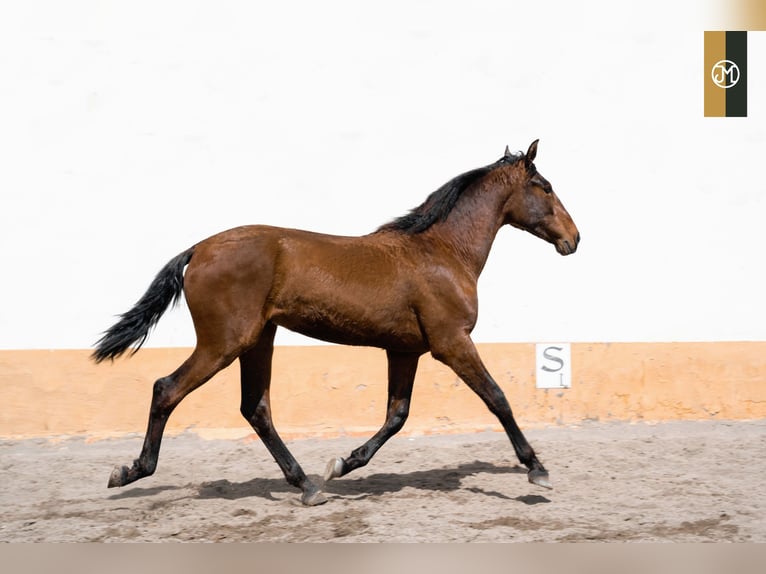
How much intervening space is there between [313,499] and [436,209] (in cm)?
204

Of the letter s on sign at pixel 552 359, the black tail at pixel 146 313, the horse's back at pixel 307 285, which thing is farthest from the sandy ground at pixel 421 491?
the horse's back at pixel 307 285

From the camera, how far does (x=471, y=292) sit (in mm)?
5930

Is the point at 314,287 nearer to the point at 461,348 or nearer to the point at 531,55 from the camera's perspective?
the point at 461,348

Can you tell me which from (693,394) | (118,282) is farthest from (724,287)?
(118,282)

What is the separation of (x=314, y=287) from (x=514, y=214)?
1601mm

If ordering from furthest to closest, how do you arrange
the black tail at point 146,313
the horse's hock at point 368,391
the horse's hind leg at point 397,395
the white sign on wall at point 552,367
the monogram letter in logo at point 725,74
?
1. the monogram letter in logo at point 725,74
2. the white sign on wall at point 552,367
3. the horse's hock at point 368,391
4. the horse's hind leg at point 397,395
5. the black tail at point 146,313

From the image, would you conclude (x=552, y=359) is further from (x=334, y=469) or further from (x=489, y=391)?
(x=334, y=469)

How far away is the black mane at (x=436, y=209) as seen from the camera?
6.16 metres

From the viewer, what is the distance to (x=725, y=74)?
8.45 meters

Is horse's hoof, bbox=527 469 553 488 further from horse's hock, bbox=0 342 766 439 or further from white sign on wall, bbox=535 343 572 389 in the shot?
white sign on wall, bbox=535 343 572 389

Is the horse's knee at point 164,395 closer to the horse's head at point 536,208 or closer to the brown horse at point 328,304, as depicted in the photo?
the brown horse at point 328,304

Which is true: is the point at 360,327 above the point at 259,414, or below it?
above

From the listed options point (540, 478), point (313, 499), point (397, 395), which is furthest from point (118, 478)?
point (540, 478)

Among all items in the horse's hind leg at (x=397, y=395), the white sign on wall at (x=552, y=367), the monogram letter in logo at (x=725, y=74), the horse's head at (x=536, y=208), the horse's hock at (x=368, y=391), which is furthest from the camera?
the monogram letter in logo at (x=725, y=74)
